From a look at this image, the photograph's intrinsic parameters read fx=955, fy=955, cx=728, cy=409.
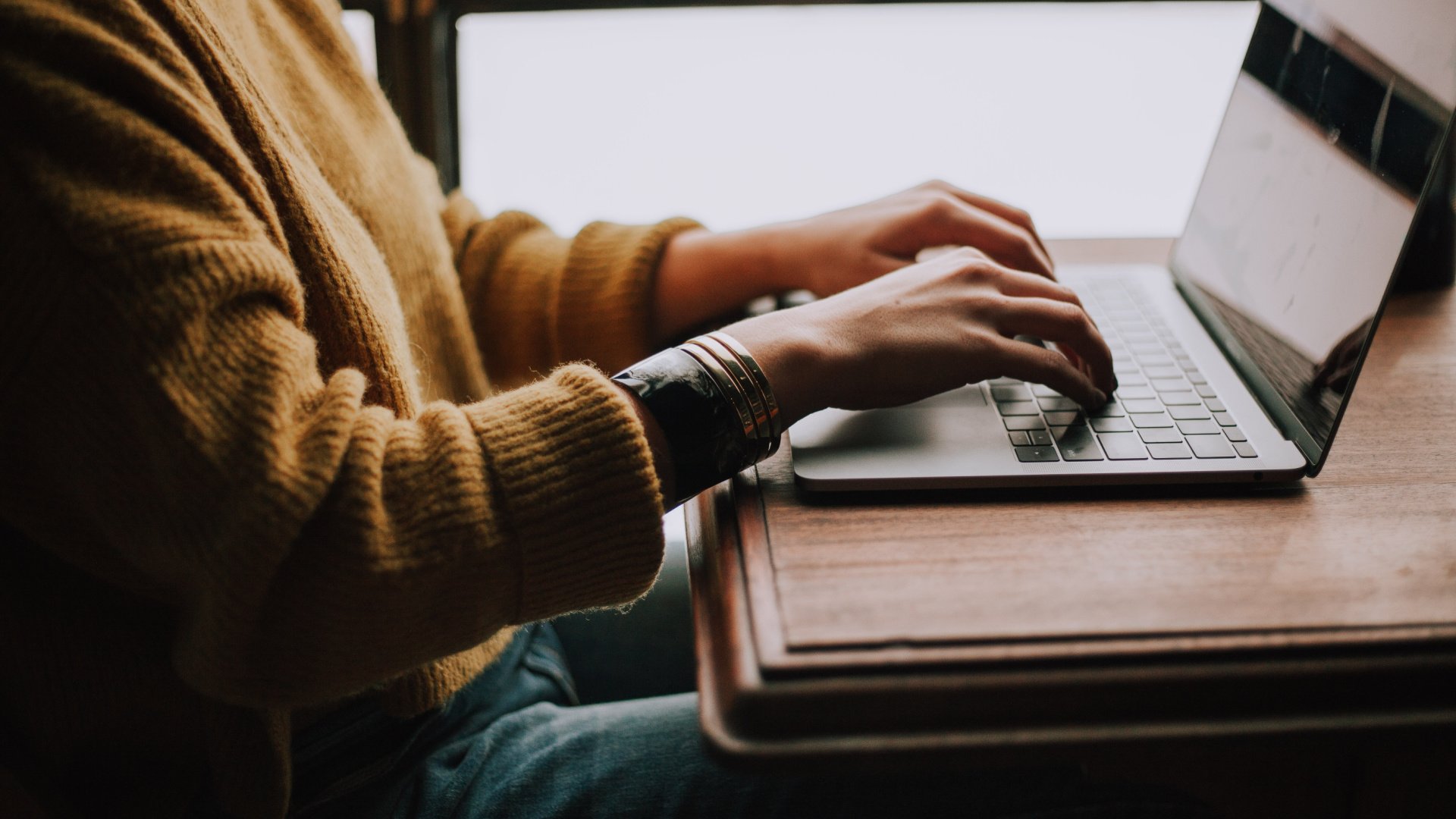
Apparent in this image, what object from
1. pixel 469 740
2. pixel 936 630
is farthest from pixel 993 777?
pixel 469 740

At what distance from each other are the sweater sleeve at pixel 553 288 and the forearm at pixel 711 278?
0.01 meters

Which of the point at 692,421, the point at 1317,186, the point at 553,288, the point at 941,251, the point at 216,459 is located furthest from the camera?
the point at 941,251

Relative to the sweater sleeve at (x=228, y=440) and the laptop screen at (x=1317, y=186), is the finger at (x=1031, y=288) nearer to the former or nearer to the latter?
A: the laptop screen at (x=1317, y=186)

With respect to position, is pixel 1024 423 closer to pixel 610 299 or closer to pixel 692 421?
pixel 692 421

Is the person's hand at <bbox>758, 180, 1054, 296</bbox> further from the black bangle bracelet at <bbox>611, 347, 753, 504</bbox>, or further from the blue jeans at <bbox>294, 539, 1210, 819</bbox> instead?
the blue jeans at <bbox>294, 539, 1210, 819</bbox>

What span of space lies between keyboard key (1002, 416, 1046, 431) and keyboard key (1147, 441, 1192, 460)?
0.07 metres

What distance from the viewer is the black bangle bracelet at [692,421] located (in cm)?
57

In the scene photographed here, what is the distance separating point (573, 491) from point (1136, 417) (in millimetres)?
394

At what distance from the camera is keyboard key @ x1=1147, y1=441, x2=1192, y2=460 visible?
0.61 m

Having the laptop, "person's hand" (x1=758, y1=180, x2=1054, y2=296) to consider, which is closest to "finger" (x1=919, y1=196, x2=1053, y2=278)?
"person's hand" (x1=758, y1=180, x2=1054, y2=296)

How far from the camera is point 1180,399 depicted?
691mm

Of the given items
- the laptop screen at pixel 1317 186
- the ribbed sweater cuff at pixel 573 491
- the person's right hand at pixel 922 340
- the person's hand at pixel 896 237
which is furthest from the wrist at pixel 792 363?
the laptop screen at pixel 1317 186

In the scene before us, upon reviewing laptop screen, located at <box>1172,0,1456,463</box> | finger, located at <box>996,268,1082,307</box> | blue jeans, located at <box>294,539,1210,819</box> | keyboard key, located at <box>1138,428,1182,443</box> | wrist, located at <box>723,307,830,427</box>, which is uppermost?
laptop screen, located at <box>1172,0,1456,463</box>

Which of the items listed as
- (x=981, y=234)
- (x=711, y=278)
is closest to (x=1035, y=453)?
(x=981, y=234)
